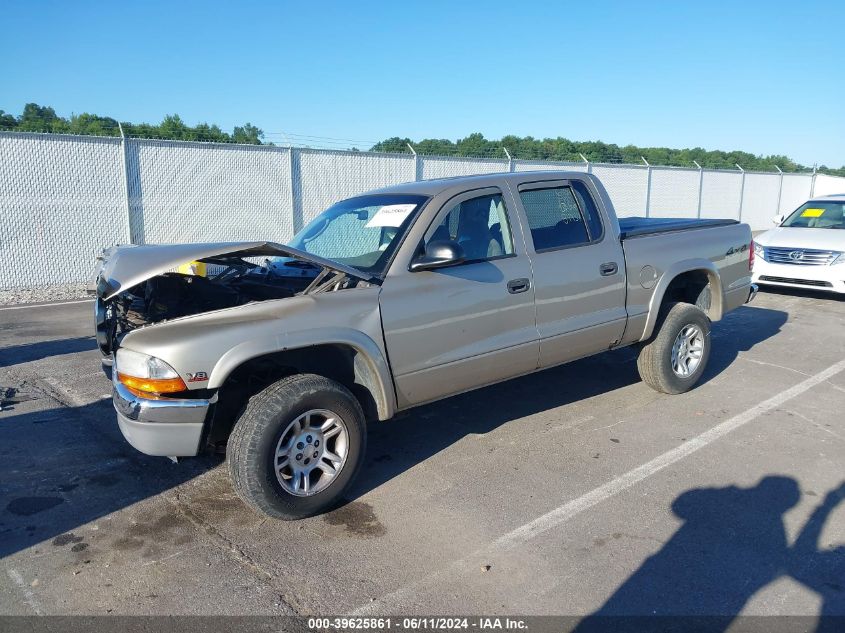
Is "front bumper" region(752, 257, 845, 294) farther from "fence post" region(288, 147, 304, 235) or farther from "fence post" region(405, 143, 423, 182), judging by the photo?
"fence post" region(288, 147, 304, 235)

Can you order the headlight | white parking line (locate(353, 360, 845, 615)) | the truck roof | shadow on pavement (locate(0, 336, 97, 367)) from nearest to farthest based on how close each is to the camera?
white parking line (locate(353, 360, 845, 615)) < the headlight < the truck roof < shadow on pavement (locate(0, 336, 97, 367))

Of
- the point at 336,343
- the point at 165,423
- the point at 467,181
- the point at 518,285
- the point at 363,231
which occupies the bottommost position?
the point at 165,423

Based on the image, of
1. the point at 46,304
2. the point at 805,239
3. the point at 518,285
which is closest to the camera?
the point at 518,285

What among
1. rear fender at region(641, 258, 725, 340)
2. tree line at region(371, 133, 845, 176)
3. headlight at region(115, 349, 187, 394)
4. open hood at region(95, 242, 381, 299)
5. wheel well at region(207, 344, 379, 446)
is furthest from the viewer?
tree line at region(371, 133, 845, 176)

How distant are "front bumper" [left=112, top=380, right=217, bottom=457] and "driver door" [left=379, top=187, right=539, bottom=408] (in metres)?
1.15

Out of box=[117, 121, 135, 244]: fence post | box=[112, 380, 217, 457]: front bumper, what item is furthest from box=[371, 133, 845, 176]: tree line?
box=[112, 380, 217, 457]: front bumper

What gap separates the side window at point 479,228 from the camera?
14.6ft

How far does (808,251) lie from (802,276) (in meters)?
0.40

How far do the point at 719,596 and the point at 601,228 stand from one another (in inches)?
116

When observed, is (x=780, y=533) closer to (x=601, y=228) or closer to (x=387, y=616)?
(x=387, y=616)

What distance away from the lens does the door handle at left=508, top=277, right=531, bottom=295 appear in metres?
4.45

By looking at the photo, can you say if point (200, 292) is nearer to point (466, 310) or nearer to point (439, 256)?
point (439, 256)

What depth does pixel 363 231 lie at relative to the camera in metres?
4.67

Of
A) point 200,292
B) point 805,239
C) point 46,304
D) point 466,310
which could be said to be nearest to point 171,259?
point 200,292
